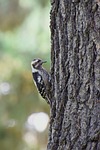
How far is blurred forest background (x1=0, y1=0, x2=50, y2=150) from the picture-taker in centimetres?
884

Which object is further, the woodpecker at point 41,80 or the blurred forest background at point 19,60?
the blurred forest background at point 19,60

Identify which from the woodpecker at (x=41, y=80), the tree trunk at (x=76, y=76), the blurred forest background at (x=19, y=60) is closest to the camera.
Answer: the tree trunk at (x=76, y=76)

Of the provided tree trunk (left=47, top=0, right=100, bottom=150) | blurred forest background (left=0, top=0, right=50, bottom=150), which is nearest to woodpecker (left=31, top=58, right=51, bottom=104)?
tree trunk (left=47, top=0, right=100, bottom=150)

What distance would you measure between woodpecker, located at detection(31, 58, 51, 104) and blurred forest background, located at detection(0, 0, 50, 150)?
328cm

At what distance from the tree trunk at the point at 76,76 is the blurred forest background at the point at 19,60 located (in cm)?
487

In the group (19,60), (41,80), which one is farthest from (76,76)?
(19,60)

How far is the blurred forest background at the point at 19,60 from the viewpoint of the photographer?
348 inches

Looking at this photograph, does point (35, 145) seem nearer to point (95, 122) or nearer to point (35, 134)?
point (35, 134)

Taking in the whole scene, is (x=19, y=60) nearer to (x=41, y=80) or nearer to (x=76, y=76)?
(x=41, y=80)

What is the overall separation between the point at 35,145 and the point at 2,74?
5.23 ft

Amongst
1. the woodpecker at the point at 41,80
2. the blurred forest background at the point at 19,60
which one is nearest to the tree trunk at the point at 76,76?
the woodpecker at the point at 41,80

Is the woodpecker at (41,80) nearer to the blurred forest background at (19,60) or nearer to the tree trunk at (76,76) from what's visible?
the tree trunk at (76,76)

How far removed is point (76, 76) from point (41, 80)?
1447mm

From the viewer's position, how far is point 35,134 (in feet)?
34.7
